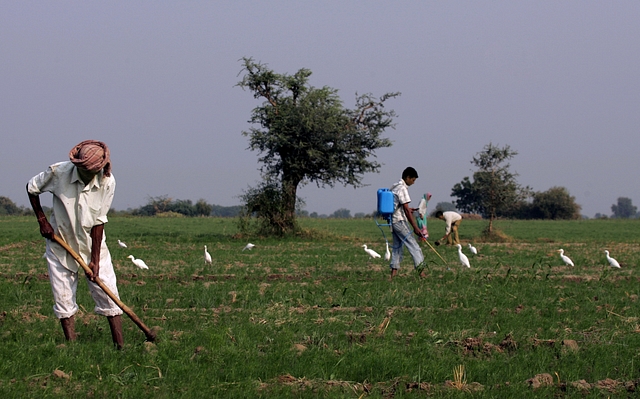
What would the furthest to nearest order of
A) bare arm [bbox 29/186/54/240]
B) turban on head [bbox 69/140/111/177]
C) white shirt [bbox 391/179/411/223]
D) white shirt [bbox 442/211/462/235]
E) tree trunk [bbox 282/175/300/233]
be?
1. tree trunk [bbox 282/175/300/233]
2. white shirt [bbox 442/211/462/235]
3. white shirt [bbox 391/179/411/223]
4. bare arm [bbox 29/186/54/240]
5. turban on head [bbox 69/140/111/177]

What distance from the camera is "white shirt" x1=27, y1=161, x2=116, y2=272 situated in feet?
21.6

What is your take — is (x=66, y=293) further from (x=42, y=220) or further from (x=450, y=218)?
(x=450, y=218)

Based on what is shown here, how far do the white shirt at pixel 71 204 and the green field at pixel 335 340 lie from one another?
36.2 inches

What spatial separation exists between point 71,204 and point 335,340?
→ 115 inches

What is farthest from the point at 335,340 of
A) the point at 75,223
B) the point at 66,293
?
the point at 75,223

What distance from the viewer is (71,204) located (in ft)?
21.7

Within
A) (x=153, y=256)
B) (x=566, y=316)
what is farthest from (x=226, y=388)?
(x=153, y=256)

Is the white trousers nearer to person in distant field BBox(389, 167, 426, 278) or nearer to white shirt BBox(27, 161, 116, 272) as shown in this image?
white shirt BBox(27, 161, 116, 272)

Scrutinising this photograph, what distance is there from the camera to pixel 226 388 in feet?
17.9

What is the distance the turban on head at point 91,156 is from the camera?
6.33m

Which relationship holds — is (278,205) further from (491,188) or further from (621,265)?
(621,265)

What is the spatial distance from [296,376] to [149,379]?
46.5 inches

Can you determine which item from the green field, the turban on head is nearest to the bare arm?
the turban on head

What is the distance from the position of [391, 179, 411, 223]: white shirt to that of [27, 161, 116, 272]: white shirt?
6638 mm
